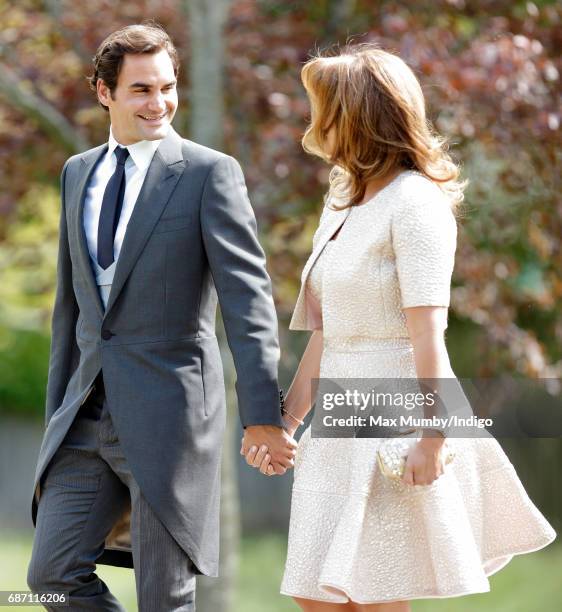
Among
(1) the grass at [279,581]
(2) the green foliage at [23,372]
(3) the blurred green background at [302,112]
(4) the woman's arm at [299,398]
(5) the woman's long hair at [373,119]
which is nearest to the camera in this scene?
(5) the woman's long hair at [373,119]

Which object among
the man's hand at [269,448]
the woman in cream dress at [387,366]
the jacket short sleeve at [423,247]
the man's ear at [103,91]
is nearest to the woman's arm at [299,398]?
the man's hand at [269,448]

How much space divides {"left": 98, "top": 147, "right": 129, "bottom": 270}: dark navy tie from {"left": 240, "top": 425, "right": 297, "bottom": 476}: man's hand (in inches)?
24.6

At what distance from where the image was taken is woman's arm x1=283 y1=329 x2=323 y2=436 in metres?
3.35

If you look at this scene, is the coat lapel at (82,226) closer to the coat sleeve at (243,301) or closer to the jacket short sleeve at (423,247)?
the coat sleeve at (243,301)

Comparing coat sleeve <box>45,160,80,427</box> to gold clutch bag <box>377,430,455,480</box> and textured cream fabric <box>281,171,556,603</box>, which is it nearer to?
textured cream fabric <box>281,171,556,603</box>

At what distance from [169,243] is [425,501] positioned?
3.26 feet

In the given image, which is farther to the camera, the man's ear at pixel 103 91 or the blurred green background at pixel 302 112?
the blurred green background at pixel 302 112

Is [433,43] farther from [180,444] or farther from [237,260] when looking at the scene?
[180,444]

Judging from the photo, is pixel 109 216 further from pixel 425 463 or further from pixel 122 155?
pixel 425 463

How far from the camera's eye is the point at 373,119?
3.08 m

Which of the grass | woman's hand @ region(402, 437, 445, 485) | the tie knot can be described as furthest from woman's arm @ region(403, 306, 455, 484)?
the grass

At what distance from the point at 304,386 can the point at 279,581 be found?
5.80m

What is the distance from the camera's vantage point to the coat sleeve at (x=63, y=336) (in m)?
3.54

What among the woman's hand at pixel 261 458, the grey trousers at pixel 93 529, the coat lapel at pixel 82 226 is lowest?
the grey trousers at pixel 93 529
